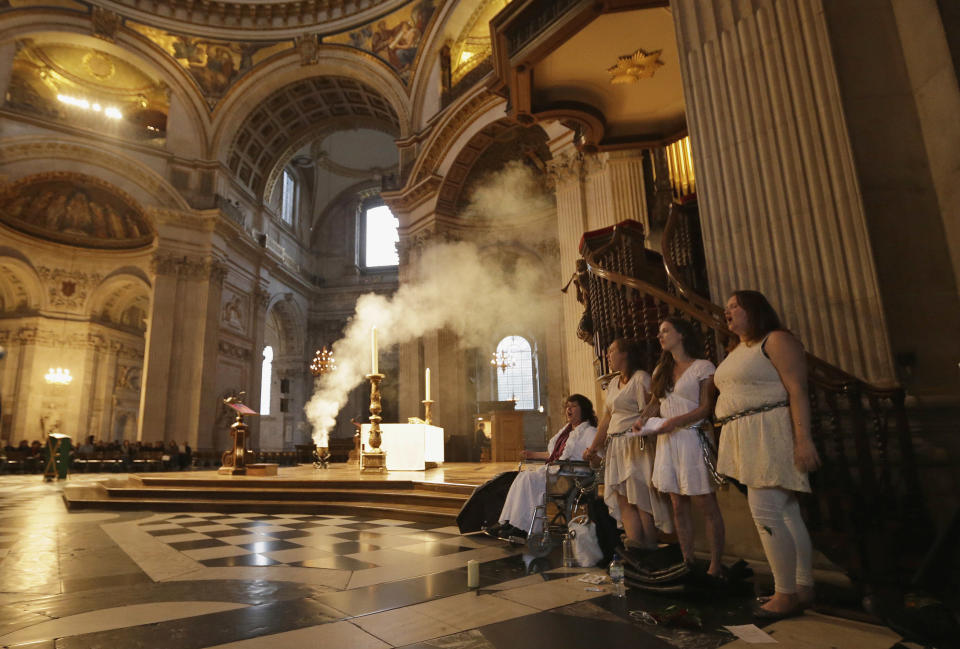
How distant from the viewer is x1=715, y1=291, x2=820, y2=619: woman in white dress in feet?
6.93

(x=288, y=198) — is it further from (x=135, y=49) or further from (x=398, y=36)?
(x=398, y=36)

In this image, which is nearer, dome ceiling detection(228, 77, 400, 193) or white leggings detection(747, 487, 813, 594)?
white leggings detection(747, 487, 813, 594)

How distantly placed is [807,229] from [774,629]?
7.38 ft

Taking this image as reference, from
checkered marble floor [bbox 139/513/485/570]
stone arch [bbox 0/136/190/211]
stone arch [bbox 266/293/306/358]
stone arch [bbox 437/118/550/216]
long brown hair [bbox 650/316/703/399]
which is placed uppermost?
stone arch [bbox 0/136/190/211]

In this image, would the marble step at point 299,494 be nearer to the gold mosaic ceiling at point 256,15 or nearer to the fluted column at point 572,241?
the fluted column at point 572,241

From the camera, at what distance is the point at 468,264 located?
15633 mm

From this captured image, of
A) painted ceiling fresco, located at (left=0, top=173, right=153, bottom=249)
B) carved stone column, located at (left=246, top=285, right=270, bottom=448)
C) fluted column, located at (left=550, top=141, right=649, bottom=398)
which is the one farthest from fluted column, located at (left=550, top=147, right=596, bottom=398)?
painted ceiling fresco, located at (left=0, top=173, right=153, bottom=249)

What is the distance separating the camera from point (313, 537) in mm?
4383

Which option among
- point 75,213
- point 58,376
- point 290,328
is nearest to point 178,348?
point 58,376

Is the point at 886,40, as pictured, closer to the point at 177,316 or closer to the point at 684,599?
the point at 684,599

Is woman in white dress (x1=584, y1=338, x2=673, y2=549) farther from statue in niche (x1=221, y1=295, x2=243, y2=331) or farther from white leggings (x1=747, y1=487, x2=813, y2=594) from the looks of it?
statue in niche (x1=221, y1=295, x2=243, y2=331)

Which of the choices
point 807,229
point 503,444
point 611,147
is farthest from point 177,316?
point 807,229

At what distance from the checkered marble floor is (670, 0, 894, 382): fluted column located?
266 cm

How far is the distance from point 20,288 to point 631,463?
74.1 feet
